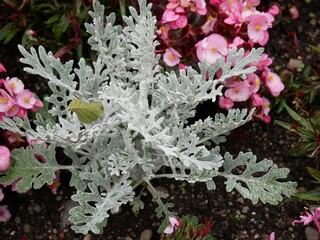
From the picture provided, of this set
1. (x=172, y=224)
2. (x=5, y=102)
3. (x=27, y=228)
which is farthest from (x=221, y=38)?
(x=27, y=228)

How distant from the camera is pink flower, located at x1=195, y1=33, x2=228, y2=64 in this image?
8.49 feet

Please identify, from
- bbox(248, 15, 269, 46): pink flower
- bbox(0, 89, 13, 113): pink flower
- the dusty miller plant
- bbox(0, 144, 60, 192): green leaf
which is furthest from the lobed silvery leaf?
bbox(248, 15, 269, 46): pink flower

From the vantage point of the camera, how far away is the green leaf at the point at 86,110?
2156 millimetres

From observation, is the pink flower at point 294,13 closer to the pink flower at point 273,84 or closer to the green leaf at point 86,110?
the pink flower at point 273,84

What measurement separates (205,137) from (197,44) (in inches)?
14.2

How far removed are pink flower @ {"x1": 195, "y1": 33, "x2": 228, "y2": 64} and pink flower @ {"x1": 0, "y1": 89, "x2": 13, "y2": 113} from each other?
72 cm

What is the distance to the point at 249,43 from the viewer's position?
8.64 feet

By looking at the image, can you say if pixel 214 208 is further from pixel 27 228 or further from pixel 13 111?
pixel 13 111

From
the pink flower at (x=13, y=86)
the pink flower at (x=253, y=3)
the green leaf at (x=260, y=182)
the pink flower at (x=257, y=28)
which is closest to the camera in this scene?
the green leaf at (x=260, y=182)

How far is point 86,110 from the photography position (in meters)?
2.18

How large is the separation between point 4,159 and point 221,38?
2.99 ft

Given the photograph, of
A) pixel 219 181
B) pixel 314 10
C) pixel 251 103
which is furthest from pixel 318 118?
pixel 314 10

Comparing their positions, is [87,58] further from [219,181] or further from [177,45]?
[219,181]

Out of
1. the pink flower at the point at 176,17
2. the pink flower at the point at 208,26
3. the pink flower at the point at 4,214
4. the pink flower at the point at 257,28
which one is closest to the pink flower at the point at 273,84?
the pink flower at the point at 257,28
